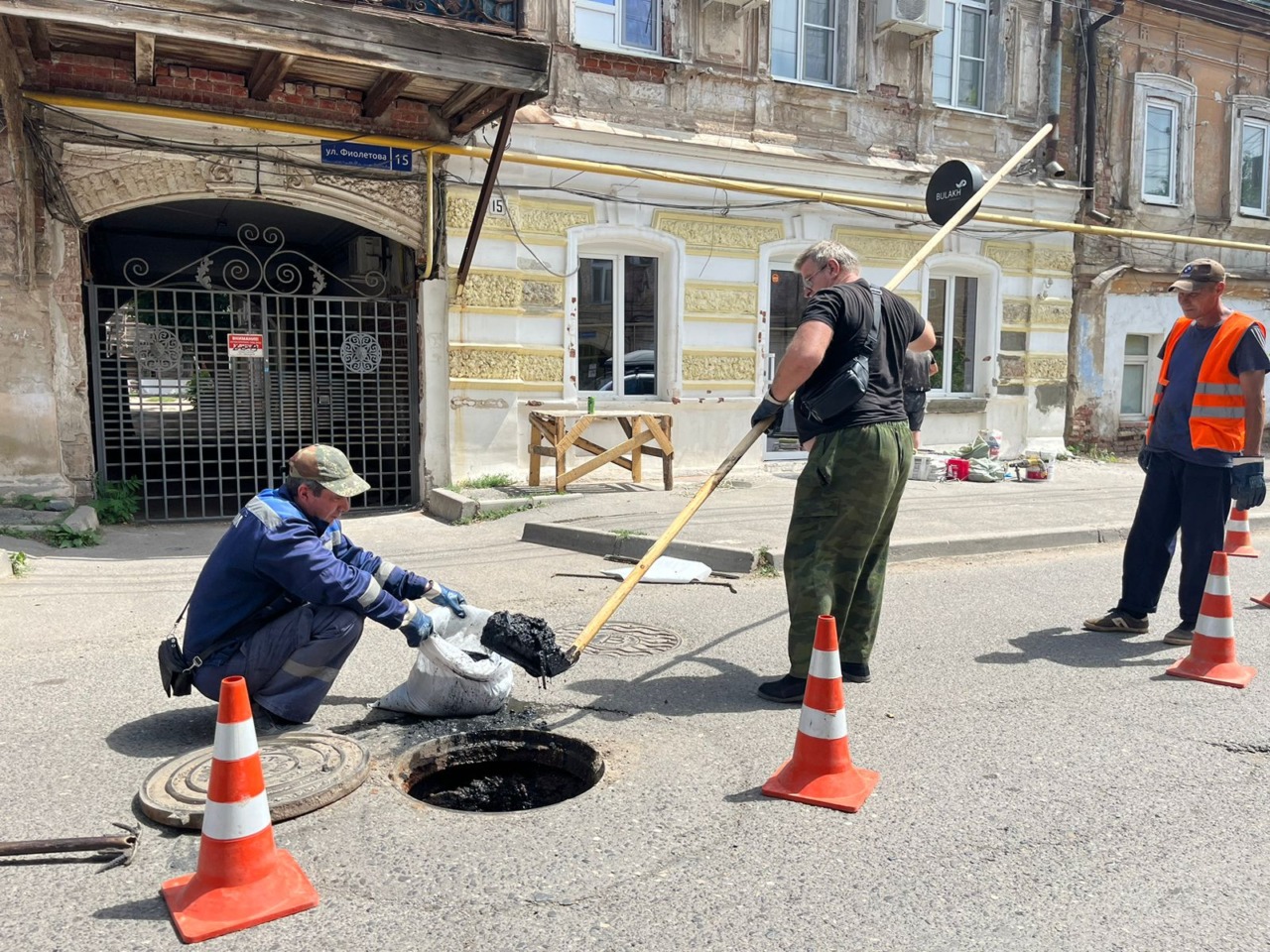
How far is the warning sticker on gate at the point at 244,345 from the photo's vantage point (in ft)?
31.6

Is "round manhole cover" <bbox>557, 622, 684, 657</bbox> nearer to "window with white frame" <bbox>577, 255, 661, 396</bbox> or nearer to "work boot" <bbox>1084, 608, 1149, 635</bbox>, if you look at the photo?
"work boot" <bbox>1084, 608, 1149, 635</bbox>

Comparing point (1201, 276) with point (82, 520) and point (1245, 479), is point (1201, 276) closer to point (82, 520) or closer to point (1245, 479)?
point (1245, 479)

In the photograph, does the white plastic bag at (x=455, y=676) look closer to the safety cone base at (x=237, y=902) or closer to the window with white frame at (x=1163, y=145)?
the safety cone base at (x=237, y=902)

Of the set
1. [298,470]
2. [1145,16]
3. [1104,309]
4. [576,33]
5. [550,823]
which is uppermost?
[1145,16]

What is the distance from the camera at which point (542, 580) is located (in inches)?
279

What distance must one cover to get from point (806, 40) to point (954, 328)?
4439 millimetres

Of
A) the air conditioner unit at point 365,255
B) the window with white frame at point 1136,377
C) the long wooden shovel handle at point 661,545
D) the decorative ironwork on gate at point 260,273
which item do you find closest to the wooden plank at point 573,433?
the decorative ironwork on gate at point 260,273

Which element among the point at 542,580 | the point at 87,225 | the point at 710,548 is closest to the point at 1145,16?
the point at 710,548

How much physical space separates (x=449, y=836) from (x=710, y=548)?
4550mm

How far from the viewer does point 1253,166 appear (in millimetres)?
16250

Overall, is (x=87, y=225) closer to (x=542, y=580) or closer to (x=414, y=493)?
(x=414, y=493)

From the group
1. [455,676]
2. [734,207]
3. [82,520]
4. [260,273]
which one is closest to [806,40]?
[734,207]

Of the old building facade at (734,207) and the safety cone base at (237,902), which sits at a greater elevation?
the old building facade at (734,207)

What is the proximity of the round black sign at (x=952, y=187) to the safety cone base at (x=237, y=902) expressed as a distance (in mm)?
5400
